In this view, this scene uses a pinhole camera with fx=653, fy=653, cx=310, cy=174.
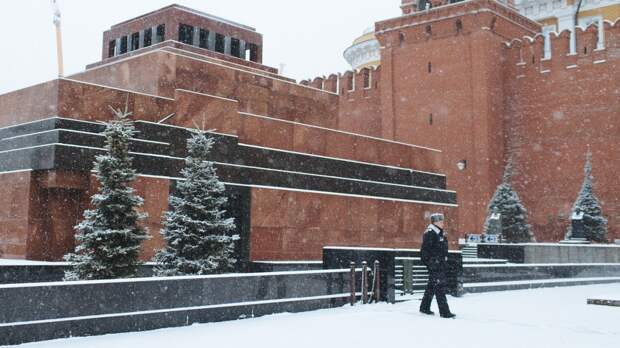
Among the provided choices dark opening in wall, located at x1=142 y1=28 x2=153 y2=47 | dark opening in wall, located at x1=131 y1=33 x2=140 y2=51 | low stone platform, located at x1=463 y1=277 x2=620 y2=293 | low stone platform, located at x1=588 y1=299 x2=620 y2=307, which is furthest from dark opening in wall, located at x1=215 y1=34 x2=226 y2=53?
low stone platform, located at x1=588 y1=299 x2=620 y2=307

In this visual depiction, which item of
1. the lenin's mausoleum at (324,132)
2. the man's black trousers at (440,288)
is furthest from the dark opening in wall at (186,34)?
the man's black trousers at (440,288)

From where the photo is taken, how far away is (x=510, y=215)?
2347 centimetres

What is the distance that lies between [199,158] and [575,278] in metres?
8.47

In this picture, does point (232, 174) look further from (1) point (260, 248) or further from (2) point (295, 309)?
(2) point (295, 309)

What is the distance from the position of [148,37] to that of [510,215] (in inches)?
576

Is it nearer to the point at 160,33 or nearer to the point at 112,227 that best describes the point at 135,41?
the point at 160,33

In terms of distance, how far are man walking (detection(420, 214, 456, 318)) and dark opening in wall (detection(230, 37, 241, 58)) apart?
8.88 meters

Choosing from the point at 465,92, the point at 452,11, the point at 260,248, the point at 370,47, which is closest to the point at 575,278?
the point at 260,248

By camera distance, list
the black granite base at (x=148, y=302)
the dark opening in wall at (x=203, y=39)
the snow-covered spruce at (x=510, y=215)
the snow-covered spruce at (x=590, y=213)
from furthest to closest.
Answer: the snow-covered spruce at (x=510, y=215) < the snow-covered spruce at (x=590, y=213) < the dark opening in wall at (x=203, y=39) < the black granite base at (x=148, y=302)

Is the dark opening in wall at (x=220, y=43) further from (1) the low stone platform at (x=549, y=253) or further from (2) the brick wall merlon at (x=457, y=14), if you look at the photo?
(2) the brick wall merlon at (x=457, y=14)

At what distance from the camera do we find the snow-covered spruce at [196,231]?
912 centimetres

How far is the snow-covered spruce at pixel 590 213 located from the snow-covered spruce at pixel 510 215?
1.75m

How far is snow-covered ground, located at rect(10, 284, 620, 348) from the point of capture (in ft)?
19.6

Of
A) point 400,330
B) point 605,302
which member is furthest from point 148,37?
point 605,302
